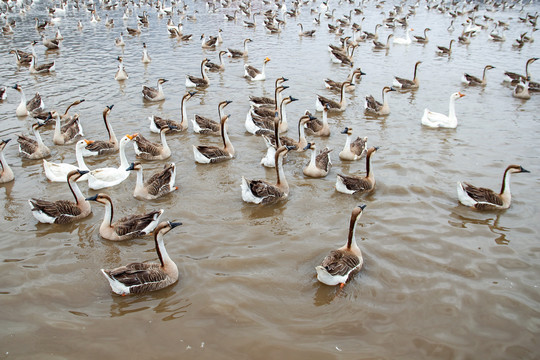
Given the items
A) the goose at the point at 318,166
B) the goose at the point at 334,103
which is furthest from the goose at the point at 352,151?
the goose at the point at 334,103

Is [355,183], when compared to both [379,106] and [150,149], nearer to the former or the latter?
[150,149]

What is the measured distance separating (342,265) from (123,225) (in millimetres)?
4103

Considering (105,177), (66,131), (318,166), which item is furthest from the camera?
(66,131)

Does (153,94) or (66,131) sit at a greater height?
(153,94)

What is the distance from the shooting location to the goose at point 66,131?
1192cm

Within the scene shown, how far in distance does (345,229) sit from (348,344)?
9.52ft

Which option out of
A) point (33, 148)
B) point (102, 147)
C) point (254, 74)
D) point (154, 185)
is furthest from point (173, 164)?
point (254, 74)

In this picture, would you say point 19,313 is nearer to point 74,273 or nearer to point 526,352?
point 74,273

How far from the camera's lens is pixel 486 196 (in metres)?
8.51

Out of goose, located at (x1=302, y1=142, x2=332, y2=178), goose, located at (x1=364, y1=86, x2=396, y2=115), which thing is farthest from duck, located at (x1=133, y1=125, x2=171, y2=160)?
goose, located at (x1=364, y1=86, x2=396, y2=115)

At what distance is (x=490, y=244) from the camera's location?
7.56 meters

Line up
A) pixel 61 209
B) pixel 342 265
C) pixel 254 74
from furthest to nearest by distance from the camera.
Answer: pixel 254 74, pixel 61 209, pixel 342 265

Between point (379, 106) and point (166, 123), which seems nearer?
Answer: point (166, 123)

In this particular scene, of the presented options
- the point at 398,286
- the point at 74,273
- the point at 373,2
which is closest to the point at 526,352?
the point at 398,286
